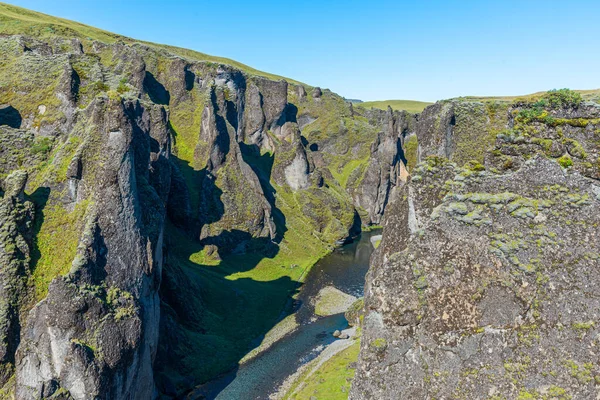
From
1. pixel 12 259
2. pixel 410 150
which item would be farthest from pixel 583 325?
pixel 410 150

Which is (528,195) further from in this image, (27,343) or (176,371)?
(176,371)

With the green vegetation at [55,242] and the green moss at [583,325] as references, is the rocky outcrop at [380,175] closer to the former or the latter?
the green vegetation at [55,242]

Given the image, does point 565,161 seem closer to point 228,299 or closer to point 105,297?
point 105,297

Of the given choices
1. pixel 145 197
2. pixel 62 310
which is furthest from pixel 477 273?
pixel 145 197

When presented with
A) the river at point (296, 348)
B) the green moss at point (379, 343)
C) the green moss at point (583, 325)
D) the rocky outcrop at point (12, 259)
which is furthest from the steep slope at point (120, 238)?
the green moss at point (583, 325)

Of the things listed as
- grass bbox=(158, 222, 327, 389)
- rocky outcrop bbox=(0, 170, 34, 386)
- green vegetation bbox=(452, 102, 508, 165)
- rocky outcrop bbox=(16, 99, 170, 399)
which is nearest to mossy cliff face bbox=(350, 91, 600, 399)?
green vegetation bbox=(452, 102, 508, 165)

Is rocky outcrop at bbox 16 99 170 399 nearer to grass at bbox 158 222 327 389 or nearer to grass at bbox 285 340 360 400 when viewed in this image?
grass at bbox 158 222 327 389
